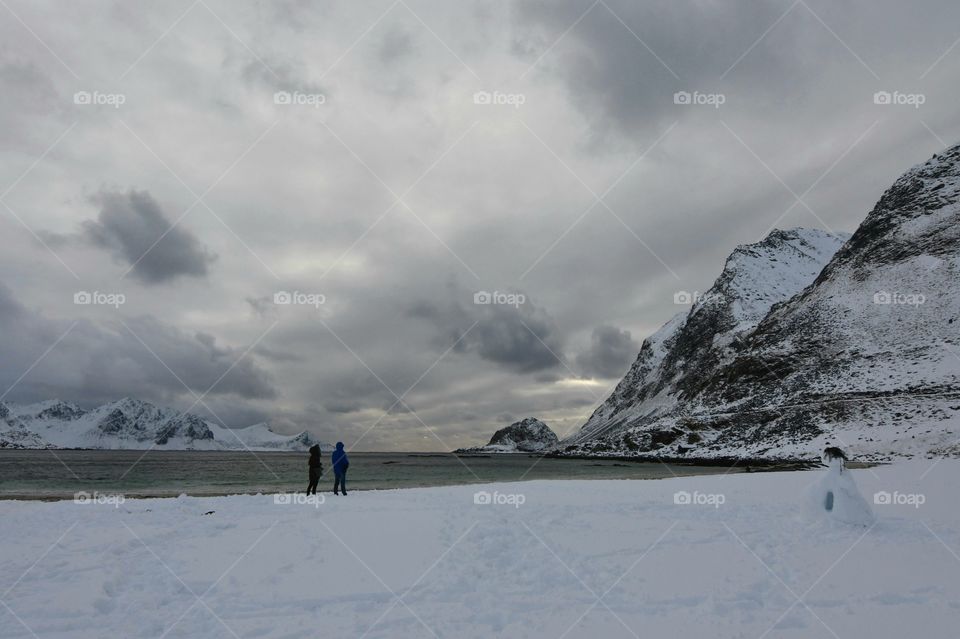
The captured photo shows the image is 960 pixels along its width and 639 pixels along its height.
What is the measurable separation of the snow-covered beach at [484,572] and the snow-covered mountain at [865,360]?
252ft

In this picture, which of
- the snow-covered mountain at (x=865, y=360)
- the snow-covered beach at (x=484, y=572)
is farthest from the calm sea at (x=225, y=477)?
the snow-covered mountain at (x=865, y=360)

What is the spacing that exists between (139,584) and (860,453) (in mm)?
91783

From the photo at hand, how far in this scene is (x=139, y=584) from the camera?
10531 mm

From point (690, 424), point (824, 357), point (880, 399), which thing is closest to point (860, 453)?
point (880, 399)

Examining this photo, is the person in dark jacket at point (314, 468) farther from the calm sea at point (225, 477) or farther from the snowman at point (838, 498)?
the snowman at point (838, 498)

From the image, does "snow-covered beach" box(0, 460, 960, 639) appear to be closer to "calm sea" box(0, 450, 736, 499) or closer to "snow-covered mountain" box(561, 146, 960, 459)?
"calm sea" box(0, 450, 736, 499)

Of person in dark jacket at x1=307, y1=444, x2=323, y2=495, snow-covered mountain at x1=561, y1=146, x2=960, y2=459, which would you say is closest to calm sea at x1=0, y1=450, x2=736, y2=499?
person in dark jacket at x1=307, y1=444, x2=323, y2=495

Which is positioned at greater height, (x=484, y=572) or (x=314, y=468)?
(x=314, y=468)

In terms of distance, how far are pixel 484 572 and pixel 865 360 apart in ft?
412

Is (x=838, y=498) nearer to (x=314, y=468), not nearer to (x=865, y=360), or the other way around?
(x=314, y=468)

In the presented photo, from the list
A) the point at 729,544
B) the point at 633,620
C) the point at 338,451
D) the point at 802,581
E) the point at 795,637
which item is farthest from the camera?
the point at 338,451

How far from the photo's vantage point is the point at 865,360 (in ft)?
352

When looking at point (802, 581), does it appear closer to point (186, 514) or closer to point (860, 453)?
point (186, 514)

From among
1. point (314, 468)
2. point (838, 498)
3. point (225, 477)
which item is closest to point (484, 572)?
point (838, 498)
